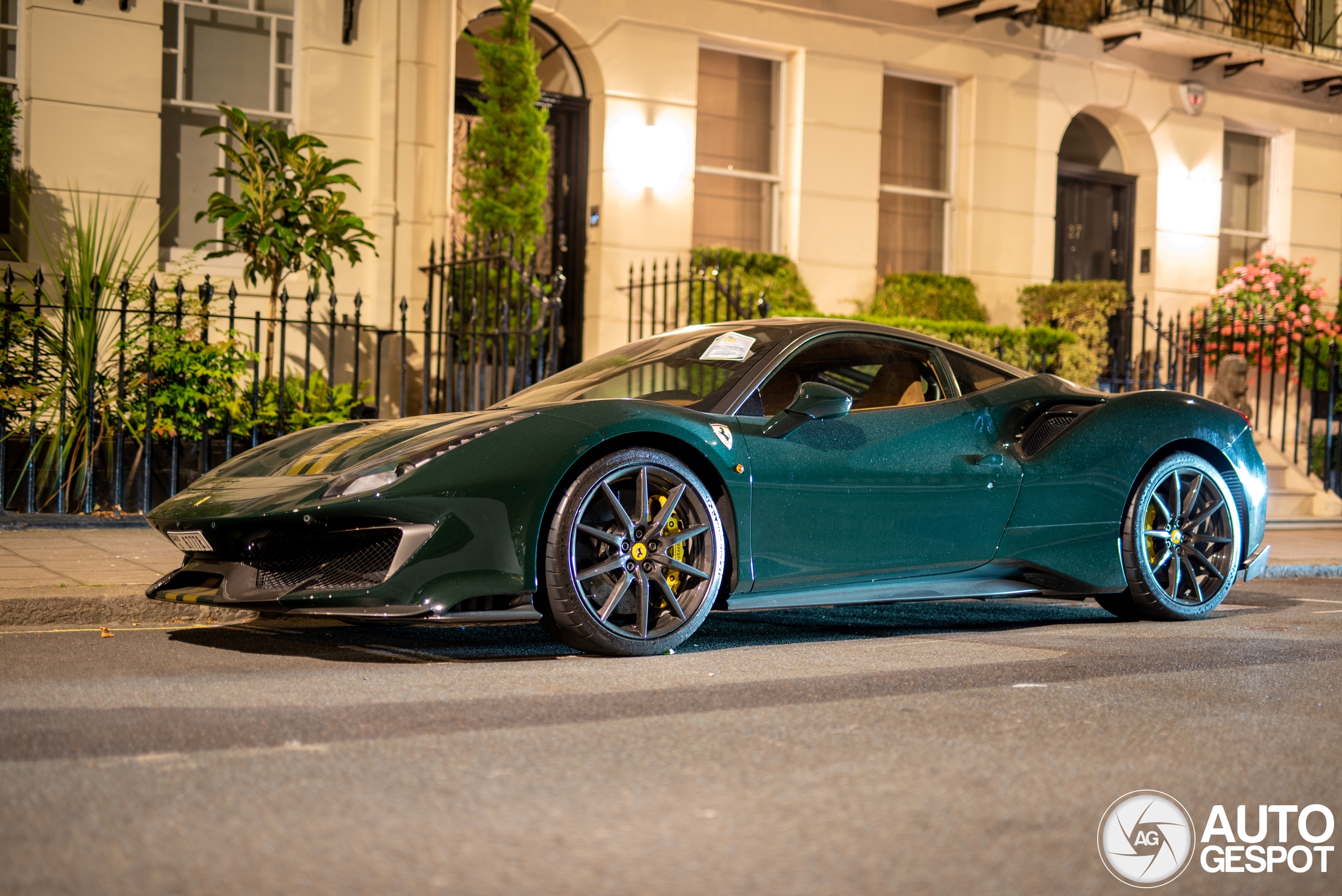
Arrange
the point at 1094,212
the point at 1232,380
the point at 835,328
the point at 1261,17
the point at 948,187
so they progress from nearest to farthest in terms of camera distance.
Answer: the point at 835,328
the point at 1232,380
the point at 948,187
the point at 1094,212
the point at 1261,17

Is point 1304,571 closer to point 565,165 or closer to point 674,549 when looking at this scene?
point 674,549

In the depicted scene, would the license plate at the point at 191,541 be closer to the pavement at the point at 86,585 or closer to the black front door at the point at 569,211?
the pavement at the point at 86,585

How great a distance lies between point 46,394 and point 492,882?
776cm

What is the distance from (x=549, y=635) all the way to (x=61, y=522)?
15.1ft

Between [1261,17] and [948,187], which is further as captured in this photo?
[1261,17]

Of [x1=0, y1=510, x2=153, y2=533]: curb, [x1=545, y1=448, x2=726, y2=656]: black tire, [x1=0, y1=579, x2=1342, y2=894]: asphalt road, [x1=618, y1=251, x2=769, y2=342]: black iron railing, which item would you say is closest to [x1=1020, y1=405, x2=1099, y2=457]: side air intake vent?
[x1=0, y1=579, x2=1342, y2=894]: asphalt road

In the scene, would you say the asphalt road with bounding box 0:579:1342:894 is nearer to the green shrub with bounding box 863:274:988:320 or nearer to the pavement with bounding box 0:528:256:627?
the pavement with bounding box 0:528:256:627

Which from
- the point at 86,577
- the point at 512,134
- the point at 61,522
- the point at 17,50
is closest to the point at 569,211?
the point at 512,134

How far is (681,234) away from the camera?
14641mm

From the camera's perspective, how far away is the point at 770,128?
51.5ft

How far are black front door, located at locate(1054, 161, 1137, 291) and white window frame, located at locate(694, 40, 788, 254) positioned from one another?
169 inches

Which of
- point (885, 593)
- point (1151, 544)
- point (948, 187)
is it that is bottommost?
point (885, 593)

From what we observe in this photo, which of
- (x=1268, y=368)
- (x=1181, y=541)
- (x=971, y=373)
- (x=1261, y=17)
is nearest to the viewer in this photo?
(x=971, y=373)

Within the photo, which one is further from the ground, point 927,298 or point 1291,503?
point 927,298
